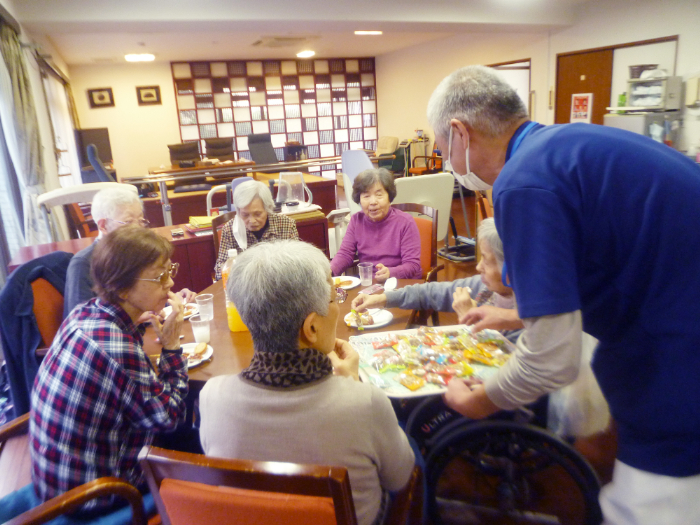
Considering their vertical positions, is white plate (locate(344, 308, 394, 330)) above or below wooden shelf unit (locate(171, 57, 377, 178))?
below

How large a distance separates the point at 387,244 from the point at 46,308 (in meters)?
1.71

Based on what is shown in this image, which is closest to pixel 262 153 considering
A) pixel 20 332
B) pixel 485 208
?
pixel 485 208

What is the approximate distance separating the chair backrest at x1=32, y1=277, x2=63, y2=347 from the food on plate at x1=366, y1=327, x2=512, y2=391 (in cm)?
140

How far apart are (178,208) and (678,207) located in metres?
4.83

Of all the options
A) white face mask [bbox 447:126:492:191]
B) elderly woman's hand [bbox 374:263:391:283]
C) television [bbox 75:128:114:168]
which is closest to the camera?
white face mask [bbox 447:126:492:191]

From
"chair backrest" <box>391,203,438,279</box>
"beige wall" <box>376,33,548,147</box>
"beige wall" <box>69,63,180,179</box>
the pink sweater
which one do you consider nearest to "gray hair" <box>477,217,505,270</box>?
the pink sweater

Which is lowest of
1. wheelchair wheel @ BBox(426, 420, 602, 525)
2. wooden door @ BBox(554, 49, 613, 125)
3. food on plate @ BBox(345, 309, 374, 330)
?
wheelchair wheel @ BBox(426, 420, 602, 525)

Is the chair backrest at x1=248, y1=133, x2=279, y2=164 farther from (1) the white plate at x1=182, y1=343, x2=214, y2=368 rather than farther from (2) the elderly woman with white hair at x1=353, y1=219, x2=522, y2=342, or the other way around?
(1) the white plate at x1=182, y1=343, x2=214, y2=368

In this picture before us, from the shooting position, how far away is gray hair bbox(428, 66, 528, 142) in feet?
3.51

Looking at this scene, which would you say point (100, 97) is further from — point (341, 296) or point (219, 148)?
point (341, 296)

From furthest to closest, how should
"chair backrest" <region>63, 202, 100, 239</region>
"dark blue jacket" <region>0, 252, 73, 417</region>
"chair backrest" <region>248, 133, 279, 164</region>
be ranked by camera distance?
"chair backrest" <region>248, 133, 279, 164</region> < "chair backrest" <region>63, 202, 100, 239</region> < "dark blue jacket" <region>0, 252, 73, 417</region>

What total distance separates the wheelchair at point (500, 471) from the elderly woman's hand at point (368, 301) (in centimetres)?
44

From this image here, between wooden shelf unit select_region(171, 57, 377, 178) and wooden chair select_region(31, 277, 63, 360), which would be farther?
wooden shelf unit select_region(171, 57, 377, 178)

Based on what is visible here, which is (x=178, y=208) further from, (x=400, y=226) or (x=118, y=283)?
(x=118, y=283)
